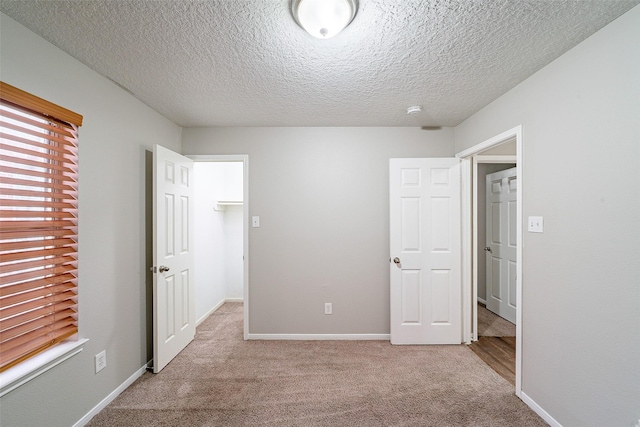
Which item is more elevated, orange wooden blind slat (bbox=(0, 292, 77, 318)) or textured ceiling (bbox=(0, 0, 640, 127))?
textured ceiling (bbox=(0, 0, 640, 127))

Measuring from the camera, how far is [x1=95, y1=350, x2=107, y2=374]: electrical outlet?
1.85m

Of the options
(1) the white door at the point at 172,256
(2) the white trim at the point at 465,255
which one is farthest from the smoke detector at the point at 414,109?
(1) the white door at the point at 172,256

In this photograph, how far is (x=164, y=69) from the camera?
180 centimetres

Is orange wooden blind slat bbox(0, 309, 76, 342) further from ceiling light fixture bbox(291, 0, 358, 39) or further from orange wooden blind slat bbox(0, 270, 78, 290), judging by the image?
ceiling light fixture bbox(291, 0, 358, 39)

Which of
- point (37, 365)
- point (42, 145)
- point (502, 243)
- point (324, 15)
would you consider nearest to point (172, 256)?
point (37, 365)

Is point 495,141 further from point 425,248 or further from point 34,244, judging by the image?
point 34,244

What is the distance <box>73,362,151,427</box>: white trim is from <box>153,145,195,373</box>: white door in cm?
13

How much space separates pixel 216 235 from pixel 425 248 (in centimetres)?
289

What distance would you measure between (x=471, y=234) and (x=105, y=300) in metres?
3.36

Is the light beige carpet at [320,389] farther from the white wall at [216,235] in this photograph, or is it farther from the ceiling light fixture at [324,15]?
the ceiling light fixture at [324,15]

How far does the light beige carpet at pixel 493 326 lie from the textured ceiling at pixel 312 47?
8.37 feet

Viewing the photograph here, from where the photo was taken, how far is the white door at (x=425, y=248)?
2.86 m

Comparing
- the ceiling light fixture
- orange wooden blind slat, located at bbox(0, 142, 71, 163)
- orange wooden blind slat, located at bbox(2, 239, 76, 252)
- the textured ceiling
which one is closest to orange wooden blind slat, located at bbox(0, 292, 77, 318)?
orange wooden blind slat, located at bbox(2, 239, 76, 252)

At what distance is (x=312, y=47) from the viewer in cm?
157
